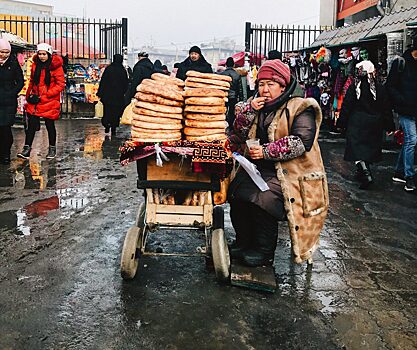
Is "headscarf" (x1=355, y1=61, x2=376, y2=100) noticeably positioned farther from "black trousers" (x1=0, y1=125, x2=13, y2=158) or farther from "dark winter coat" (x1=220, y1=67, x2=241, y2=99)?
"black trousers" (x1=0, y1=125, x2=13, y2=158)

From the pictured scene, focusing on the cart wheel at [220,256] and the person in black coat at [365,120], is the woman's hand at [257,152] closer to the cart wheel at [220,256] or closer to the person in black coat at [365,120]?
the cart wheel at [220,256]

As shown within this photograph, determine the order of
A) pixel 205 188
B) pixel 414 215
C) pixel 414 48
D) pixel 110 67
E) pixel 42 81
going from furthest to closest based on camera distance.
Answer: pixel 110 67
pixel 42 81
pixel 414 48
pixel 414 215
pixel 205 188

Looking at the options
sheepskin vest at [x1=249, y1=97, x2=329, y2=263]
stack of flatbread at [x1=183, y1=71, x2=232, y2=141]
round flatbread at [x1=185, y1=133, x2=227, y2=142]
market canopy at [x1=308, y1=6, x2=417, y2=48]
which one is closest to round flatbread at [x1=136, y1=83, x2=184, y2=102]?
stack of flatbread at [x1=183, y1=71, x2=232, y2=141]

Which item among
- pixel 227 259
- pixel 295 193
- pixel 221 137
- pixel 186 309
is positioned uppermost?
pixel 221 137

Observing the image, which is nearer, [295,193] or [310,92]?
[295,193]

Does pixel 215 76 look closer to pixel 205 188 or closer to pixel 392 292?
pixel 205 188

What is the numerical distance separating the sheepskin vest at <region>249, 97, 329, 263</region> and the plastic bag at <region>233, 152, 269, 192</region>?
135mm

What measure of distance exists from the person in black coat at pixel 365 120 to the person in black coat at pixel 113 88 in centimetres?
647

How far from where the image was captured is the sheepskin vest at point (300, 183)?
3.97 meters

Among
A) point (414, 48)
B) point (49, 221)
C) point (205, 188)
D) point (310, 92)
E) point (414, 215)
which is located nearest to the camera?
point (205, 188)

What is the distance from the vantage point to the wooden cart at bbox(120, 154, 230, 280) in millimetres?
3852

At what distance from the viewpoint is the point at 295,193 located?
397cm

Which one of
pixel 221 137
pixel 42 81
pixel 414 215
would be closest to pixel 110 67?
pixel 42 81

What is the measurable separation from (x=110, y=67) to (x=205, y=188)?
9.31 meters
